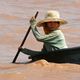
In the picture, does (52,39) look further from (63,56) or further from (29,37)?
(29,37)

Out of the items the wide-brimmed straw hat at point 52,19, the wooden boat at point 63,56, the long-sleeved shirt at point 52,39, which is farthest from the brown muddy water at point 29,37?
the wide-brimmed straw hat at point 52,19

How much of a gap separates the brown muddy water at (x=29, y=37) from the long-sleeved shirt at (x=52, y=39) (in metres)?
0.36

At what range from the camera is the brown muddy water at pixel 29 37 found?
9.05 meters

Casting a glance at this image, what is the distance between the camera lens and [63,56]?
9617 mm

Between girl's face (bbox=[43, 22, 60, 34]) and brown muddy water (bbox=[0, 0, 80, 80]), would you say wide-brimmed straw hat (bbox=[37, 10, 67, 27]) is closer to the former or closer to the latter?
girl's face (bbox=[43, 22, 60, 34])

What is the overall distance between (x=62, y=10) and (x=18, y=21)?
4.31 m

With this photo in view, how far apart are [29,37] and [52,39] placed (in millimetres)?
5811

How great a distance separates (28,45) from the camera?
14570mm

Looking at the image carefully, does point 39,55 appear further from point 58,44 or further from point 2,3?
point 2,3

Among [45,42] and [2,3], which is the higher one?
[45,42]

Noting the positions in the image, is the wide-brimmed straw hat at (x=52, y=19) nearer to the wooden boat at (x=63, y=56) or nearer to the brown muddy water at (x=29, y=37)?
the wooden boat at (x=63, y=56)

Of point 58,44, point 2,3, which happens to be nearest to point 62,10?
point 2,3

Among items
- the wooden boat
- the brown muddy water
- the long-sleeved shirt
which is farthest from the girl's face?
the brown muddy water

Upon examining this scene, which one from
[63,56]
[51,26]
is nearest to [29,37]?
[51,26]
